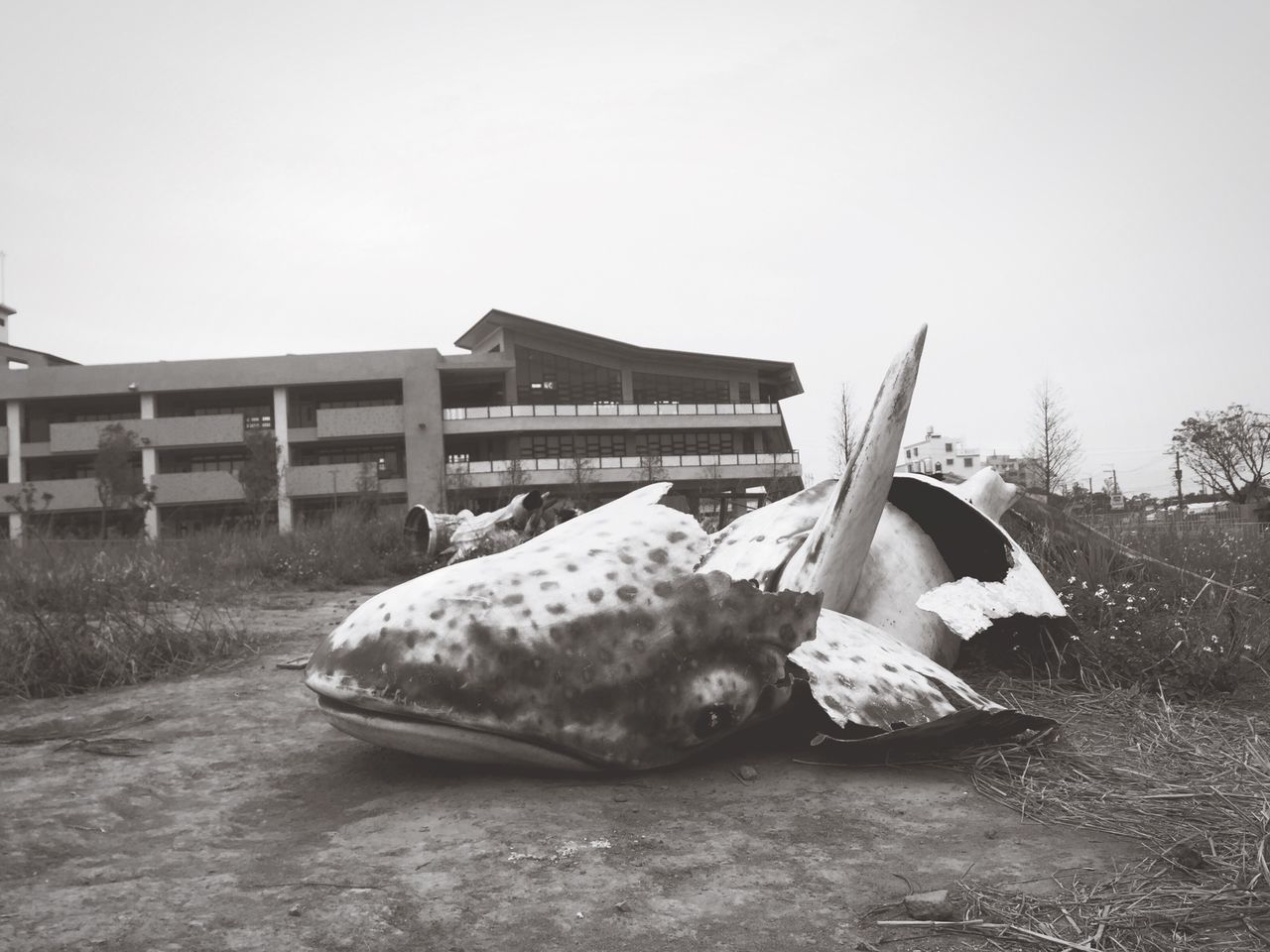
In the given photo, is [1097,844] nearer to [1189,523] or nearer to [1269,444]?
[1189,523]

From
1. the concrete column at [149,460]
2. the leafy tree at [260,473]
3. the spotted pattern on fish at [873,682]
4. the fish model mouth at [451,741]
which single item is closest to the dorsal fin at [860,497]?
the spotted pattern on fish at [873,682]

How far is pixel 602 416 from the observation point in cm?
4222

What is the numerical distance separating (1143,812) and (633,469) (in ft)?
131

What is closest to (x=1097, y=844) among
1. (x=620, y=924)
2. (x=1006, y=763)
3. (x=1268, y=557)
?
(x=1006, y=763)

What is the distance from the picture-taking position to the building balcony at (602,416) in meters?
40.1

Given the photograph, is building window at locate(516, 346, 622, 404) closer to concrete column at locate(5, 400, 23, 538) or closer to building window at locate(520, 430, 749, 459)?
building window at locate(520, 430, 749, 459)

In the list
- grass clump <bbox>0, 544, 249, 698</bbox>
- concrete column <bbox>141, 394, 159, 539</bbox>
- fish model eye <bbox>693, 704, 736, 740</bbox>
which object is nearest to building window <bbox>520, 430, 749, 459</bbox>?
concrete column <bbox>141, 394, 159, 539</bbox>

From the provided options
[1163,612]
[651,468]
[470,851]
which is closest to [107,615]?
[470,851]

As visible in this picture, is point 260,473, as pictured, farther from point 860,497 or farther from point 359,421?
point 860,497

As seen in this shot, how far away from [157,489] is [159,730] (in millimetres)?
39886

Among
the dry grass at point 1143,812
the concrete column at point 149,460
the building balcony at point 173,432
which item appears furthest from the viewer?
the building balcony at point 173,432

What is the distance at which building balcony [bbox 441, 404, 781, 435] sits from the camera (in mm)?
40125

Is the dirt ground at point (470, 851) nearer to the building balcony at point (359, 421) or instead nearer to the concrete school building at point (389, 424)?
the concrete school building at point (389, 424)

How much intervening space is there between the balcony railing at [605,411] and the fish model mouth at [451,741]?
38425mm
